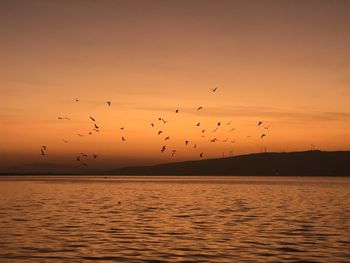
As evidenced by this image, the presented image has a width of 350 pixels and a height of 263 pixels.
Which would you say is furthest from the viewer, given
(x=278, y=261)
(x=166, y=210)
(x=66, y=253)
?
(x=166, y=210)

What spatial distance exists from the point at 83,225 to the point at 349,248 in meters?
21.1

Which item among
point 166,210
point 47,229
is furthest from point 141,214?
point 47,229

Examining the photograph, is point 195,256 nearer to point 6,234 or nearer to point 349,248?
point 349,248

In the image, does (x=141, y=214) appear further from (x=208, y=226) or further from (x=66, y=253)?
(x=66, y=253)

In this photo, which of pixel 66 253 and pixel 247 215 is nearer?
pixel 66 253

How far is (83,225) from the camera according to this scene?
45062mm

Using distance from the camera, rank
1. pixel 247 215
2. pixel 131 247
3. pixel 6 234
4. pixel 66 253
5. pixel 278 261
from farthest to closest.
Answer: pixel 247 215, pixel 6 234, pixel 131 247, pixel 66 253, pixel 278 261

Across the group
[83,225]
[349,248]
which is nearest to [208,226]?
[83,225]

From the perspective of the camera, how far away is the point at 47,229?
42.4 metres

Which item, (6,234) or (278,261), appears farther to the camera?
(6,234)

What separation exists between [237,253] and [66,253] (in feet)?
31.5

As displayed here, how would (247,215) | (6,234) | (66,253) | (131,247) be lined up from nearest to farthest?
(66,253)
(131,247)
(6,234)
(247,215)

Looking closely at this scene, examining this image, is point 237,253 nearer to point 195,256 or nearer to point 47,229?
point 195,256

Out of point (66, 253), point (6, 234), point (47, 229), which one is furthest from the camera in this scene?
point (47, 229)
